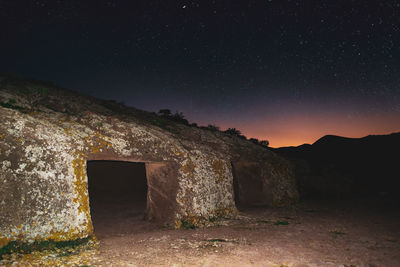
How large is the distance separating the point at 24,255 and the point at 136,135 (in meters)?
4.59

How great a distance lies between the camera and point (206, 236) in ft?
23.6

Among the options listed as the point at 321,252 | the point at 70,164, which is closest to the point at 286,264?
the point at 321,252

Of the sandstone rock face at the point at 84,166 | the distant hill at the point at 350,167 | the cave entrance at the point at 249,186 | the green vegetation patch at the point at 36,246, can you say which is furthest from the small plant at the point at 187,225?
the distant hill at the point at 350,167

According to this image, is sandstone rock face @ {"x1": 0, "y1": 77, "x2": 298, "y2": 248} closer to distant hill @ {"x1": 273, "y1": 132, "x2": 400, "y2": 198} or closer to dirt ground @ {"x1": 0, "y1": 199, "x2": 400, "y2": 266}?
dirt ground @ {"x1": 0, "y1": 199, "x2": 400, "y2": 266}

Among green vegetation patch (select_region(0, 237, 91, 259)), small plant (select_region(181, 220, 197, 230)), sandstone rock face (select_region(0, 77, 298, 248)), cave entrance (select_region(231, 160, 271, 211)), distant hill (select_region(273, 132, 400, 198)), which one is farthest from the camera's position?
distant hill (select_region(273, 132, 400, 198))

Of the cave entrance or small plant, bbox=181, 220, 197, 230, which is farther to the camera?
the cave entrance

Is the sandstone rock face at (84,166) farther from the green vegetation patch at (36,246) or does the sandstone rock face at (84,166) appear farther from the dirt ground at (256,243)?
the dirt ground at (256,243)

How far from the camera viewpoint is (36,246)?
5.39 metres

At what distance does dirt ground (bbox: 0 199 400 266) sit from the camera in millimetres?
5156

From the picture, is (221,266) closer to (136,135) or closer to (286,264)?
(286,264)

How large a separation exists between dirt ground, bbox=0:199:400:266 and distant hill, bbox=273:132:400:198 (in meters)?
10.8

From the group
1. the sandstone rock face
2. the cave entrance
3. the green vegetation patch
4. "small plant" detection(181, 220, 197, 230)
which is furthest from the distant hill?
the green vegetation patch

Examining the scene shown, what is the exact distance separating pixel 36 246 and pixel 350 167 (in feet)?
103

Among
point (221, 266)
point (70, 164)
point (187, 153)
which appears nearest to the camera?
point (221, 266)
